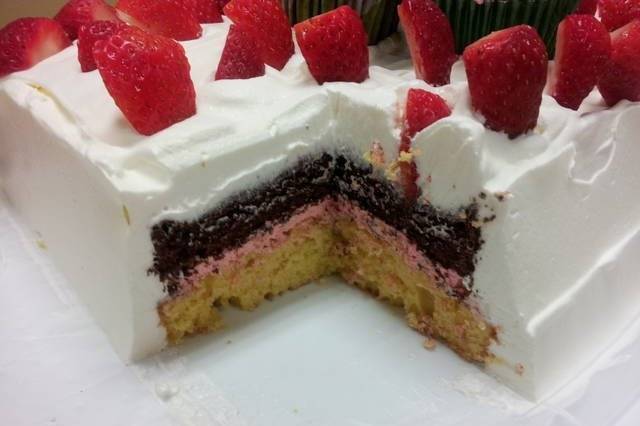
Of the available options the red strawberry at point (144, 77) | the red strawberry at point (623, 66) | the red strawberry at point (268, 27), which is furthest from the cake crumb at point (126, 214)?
the red strawberry at point (623, 66)

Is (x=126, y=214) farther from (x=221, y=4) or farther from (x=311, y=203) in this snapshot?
(x=221, y=4)

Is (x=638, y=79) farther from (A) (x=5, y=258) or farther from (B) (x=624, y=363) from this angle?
(A) (x=5, y=258)

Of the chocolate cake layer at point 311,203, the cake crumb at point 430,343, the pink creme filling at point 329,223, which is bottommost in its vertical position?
the cake crumb at point 430,343

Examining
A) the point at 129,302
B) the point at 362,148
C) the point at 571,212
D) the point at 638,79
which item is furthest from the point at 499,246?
the point at 129,302

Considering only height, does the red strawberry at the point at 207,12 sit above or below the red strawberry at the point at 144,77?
below

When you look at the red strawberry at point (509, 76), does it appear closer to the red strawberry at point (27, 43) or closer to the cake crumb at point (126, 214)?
the cake crumb at point (126, 214)

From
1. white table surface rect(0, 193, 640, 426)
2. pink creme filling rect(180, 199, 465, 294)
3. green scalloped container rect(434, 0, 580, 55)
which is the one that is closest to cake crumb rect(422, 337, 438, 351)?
white table surface rect(0, 193, 640, 426)

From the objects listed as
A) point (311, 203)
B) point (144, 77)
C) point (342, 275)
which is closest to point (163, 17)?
point (144, 77)
